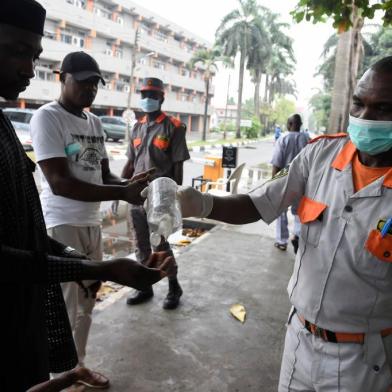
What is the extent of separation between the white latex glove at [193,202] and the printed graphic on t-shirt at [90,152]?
3.14 feet

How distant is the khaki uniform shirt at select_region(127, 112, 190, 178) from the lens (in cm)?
367

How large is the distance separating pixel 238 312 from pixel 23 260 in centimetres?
285

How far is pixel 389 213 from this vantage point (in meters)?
1.42

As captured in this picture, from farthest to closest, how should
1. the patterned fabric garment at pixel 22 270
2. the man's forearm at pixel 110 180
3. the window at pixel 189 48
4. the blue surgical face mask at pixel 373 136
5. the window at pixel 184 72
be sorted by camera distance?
the window at pixel 189 48, the window at pixel 184 72, the man's forearm at pixel 110 180, the blue surgical face mask at pixel 373 136, the patterned fabric garment at pixel 22 270

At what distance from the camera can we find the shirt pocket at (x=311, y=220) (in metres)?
1.56

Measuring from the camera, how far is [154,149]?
368cm

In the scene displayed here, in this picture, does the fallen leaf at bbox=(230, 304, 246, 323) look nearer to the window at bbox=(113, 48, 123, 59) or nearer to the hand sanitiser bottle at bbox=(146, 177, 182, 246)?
the hand sanitiser bottle at bbox=(146, 177, 182, 246)

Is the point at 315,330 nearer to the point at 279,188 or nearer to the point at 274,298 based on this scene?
the point at 279,188

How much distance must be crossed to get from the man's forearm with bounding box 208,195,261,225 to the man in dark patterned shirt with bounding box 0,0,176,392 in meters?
0.39

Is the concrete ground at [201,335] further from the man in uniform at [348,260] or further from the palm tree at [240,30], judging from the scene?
the palm tree at [240,30]

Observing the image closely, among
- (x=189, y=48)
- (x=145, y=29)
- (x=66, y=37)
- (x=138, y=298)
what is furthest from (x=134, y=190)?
(x=189, y=48)

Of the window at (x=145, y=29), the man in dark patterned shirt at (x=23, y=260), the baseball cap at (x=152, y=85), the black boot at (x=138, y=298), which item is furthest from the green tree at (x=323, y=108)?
the man in dark patterned shirt at (x=23, y=260)

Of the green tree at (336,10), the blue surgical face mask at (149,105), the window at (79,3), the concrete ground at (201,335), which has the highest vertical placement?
the window at (79,3)

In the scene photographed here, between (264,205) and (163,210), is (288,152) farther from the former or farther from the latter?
(163,210)
